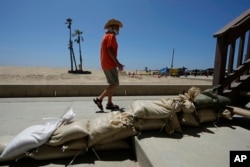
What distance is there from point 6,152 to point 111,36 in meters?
2.30

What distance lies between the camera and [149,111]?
1.96 m

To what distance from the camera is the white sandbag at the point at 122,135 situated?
186 centimetres

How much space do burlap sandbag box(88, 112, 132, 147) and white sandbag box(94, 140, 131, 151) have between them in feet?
0.29

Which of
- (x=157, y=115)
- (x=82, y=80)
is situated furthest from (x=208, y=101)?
(x=82, y=80)

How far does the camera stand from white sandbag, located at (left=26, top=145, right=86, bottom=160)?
1682mm

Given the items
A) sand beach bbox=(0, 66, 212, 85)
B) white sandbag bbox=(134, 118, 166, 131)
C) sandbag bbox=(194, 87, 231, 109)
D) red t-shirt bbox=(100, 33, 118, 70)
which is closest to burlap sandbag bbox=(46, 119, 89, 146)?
white sandbag bbox=(134, 118, 166, 131)

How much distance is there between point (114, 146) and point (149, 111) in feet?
1.71

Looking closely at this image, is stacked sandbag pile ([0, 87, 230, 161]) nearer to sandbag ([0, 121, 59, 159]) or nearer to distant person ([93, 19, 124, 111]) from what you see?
sandbag ([0, 121, 59, 159])

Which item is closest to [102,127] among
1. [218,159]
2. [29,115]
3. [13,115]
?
[218,159]

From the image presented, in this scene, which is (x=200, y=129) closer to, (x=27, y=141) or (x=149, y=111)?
(x=149, y=111)

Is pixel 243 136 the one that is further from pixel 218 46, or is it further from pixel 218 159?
pixel 218 46

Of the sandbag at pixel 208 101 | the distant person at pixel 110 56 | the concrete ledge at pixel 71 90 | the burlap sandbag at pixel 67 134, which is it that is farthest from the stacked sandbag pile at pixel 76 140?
the concrete ledge at pixel 71 90

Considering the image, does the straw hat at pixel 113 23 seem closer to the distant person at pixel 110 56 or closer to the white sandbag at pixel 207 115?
the distant person at pixel 110 56

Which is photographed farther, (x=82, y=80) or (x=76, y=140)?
(x=82, y=80)
